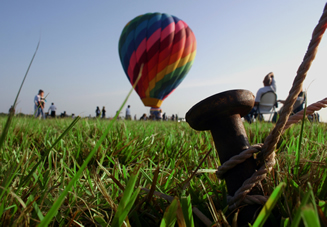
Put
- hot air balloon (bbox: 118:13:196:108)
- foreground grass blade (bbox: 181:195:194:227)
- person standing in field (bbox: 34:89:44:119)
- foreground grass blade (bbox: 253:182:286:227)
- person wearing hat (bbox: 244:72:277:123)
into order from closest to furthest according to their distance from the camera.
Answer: foreground grass blade (bbox: 253:182:286:227)
foreground grass blade (bbox: 181:195:194:227)
person standing in field (bbox: 34:89:44:119)
person wearing hat (bbox: 244:72:277:123)
hot air balloon (bbox: 118:13:196:108)

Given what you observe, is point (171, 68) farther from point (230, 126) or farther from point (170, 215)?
A: point (170, 215)

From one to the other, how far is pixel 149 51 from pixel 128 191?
11.3 m

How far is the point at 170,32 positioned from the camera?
37.5 feet

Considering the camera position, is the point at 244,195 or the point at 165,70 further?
the point at 165,70

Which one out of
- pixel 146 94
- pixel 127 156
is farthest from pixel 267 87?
pixel 146 94

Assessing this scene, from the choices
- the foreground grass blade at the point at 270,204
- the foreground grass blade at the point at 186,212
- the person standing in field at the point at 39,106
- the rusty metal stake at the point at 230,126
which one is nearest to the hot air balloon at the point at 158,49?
the person standing in field at the point at 39,106

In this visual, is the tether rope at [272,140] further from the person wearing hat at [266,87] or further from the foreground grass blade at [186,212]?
the person wearing hat at [266,87]

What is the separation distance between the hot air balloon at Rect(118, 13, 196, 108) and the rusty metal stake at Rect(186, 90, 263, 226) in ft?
34.8

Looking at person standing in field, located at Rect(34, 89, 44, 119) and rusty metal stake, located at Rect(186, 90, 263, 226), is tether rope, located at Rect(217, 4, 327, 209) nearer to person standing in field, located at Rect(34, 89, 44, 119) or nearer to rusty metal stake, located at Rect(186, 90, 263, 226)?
rusty metal stake, located at Rect(186, 90, 263, 226)

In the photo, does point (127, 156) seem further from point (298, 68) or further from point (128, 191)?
point (298, 68)

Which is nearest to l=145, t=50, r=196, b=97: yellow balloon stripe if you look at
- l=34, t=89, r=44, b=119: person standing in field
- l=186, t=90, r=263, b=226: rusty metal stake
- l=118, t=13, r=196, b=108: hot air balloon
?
l=118, t=13, r=196, b=108: hot air balloon

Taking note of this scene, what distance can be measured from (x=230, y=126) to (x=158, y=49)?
11065 mm

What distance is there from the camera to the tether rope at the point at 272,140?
0.60 m

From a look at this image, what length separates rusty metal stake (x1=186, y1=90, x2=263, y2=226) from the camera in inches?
26.8
